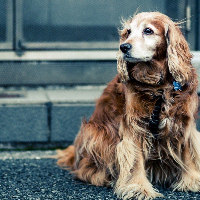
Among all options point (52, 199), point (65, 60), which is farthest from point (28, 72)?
point (52, 199)

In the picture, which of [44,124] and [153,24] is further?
[44,124]

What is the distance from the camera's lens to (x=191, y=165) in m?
3.58

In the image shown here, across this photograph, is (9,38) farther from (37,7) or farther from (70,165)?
(70,165)

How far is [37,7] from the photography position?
540 centimetres

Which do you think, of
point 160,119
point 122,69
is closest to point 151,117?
point 160,119

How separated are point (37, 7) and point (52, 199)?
2.72m

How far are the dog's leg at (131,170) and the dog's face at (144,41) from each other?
618mm

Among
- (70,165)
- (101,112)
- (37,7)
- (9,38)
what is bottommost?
(70,165)

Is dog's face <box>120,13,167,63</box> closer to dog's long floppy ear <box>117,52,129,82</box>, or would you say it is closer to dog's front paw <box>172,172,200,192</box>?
dog's long floppy ear <box>117,52,129,82</box>

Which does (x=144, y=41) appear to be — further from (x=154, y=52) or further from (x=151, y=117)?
(x=151, y=117)

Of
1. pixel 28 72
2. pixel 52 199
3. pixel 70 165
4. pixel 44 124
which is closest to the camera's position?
pixel 52 199

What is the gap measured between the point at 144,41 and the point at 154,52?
0.11 metres

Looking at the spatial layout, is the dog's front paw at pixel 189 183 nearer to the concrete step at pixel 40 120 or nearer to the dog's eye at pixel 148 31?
the dog's eye at pixel 148 31

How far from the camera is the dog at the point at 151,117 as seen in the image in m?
3.35
